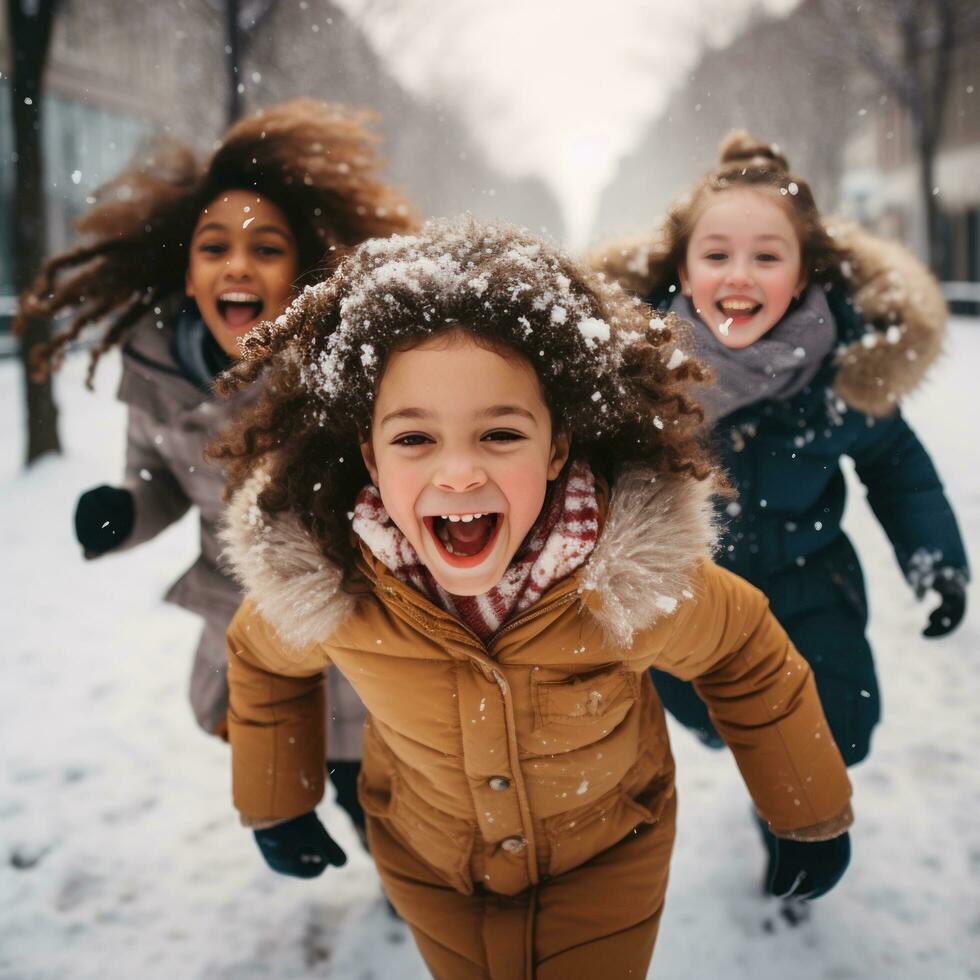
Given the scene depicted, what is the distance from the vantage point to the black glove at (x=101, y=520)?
7.14 ft

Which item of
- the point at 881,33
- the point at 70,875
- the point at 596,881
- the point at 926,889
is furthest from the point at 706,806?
the point at 881,33

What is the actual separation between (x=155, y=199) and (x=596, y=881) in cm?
194

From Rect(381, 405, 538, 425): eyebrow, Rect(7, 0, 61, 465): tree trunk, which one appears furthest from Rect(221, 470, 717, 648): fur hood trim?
Rect(7, 0, 61, 465): tree trunk

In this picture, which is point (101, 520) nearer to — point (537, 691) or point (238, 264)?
point (238, 264)

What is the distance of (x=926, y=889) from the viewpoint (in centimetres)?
237

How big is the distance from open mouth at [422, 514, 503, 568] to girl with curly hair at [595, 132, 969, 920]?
0.63 meters

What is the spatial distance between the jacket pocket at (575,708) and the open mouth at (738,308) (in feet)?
2.40

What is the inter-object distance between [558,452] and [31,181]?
6.04 m

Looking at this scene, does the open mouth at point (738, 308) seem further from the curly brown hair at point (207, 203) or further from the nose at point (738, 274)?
the curly brown hair at point (207, 203)

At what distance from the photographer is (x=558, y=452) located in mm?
1519

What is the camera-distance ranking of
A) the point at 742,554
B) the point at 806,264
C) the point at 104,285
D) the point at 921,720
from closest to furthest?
the point at 806,264 < the point at 742,554 < the point at 104,285 < the point at 921,720

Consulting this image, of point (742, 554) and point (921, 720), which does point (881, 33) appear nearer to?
point (921, 720)

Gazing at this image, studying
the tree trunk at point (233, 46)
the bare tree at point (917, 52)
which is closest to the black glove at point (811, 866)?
the bare tree at point (917, 52)

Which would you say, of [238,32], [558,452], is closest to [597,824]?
[558,452]
